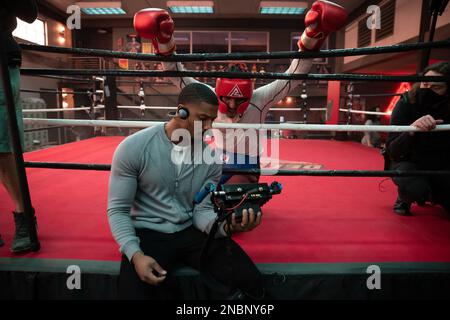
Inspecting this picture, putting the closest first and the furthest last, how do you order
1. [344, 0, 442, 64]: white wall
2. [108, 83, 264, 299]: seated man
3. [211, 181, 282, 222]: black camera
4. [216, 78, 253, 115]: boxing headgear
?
[211, 181, 282, 222]: black camera → [108, 83, 264, 299]: seated man → [216, 78, 253, 115]: boxing headgear → [344, 0, 442, 64]: white wall

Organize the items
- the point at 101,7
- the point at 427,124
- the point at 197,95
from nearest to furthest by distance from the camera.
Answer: the point at 197,95 < the point at 427,124 < the point at 101,7

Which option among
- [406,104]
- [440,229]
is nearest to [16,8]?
[406,104]

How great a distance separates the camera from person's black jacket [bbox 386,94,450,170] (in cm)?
169

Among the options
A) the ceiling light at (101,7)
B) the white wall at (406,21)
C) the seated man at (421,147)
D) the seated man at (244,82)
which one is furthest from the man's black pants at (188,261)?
the ceiling light at (101,7)

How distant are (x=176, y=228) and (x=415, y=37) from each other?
6.22 m

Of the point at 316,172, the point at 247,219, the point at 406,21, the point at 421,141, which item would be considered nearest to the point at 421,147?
the point at 421,141

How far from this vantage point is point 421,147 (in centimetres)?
175

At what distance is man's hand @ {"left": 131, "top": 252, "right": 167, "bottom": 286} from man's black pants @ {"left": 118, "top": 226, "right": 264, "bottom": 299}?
0.05 m

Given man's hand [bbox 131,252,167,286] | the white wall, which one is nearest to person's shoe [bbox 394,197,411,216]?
man's hand [bbox 131,252,167,286]

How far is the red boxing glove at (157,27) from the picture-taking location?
1.17m

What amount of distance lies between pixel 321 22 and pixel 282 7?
855 cm

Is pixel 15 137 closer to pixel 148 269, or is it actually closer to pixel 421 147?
pixel 148 269

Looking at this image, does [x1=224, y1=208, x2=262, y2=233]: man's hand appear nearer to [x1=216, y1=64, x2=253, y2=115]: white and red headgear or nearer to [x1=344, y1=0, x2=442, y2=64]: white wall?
[x1=216, y1=64, x2=253, y2=115]: white and red headgear

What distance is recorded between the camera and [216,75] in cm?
126
